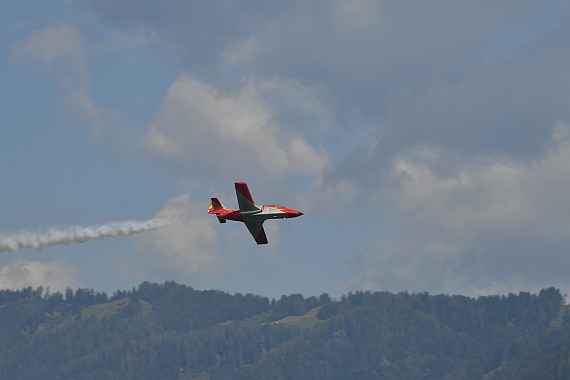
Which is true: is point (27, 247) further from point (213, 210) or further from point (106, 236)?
point (213, 210)

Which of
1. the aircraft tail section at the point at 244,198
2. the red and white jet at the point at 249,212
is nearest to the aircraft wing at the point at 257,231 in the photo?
the red and white jet at the point at 249,212

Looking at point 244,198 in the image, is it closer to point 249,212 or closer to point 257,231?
point 249,212

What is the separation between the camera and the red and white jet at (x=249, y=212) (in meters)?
102

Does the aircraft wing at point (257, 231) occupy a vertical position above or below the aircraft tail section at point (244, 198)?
below

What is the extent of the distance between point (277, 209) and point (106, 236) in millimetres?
19680

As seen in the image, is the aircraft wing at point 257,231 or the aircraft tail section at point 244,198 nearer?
the aircraft tail section at point 244,198

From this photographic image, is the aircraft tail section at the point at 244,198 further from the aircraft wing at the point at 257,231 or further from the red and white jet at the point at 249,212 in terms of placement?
the aircraft wing at the point at 257,231

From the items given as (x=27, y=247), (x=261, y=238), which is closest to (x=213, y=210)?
(x=261, y=238)

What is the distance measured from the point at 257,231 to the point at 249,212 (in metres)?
5.48

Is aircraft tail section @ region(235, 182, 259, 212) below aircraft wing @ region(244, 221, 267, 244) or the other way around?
the other way around

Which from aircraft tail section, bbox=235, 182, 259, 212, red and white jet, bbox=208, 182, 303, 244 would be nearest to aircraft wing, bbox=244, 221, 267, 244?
red and white jet, bbox=208, 182, 303, 244

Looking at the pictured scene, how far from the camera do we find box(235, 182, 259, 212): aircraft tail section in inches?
4023

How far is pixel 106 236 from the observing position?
4326 inches

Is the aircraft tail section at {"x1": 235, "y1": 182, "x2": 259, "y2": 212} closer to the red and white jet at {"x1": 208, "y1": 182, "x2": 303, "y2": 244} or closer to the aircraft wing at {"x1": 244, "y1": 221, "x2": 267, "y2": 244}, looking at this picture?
the red and white jet at {"x1": 208, "y1": 182, "x2": 303, "y2": 244}
